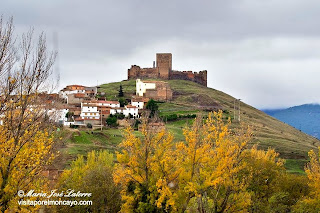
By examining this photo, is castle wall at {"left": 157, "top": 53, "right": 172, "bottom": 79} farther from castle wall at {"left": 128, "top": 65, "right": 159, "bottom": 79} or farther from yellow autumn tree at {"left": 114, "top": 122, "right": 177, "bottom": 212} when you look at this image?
yellow autumn tree at {"left": 114, "top": 122, "right": 177, "bottom": 212}

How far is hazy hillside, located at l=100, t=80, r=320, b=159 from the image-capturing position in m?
91.3

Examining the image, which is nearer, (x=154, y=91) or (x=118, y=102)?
(x=118, y=102)

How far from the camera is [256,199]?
3384 cm

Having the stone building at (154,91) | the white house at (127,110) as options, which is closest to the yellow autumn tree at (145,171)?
the white house at (127,110)

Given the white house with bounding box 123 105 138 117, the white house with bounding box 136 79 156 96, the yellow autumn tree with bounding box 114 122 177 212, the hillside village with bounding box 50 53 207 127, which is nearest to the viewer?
the yellow autumn tree with bounding box 114 122 177 212

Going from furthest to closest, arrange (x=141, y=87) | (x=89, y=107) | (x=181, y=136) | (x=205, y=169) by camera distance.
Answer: (x=141, y=87) → (x=89, y=107) → (x=181, y=136) → (x=205, y=169)

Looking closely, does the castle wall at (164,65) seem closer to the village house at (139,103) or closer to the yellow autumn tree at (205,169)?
the village house at (139,103)

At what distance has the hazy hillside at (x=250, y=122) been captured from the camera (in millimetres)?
91319

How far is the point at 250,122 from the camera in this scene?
117m

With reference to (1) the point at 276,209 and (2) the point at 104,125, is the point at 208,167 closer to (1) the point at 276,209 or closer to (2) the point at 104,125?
(1) the point at 276,209

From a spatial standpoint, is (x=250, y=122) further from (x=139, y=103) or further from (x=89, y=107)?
(x=89, y=107)

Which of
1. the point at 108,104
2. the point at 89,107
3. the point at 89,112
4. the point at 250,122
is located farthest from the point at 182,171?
the point at 250,122

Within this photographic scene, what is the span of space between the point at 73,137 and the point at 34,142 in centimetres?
6140

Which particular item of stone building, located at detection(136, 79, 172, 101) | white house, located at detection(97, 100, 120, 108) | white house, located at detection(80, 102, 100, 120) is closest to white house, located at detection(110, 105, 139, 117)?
white house, located at detection(97, 100, 120, 108)
